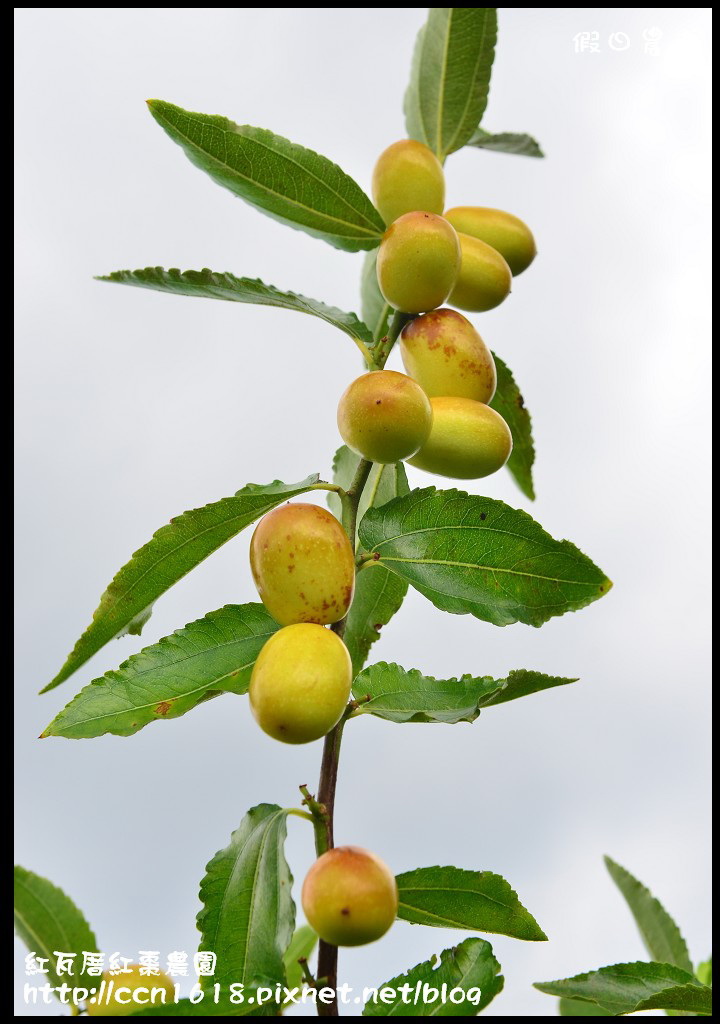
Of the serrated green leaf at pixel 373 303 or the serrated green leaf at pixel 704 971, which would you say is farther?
the serrated green leaf at pixel 704 971

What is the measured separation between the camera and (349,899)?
0.99 m

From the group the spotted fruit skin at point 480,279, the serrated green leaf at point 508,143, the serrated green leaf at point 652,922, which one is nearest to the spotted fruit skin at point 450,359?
the spotted fruit skin at point 480,279

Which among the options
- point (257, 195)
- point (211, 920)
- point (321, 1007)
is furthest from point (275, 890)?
point (257, 195)

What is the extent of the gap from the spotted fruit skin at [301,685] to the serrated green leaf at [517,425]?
0.69m

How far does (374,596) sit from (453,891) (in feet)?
1.44

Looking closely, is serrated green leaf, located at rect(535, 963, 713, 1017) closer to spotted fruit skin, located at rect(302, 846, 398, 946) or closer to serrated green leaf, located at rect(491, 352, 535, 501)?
spotted fruit skin, located at rect(302, 846, 398, 946)

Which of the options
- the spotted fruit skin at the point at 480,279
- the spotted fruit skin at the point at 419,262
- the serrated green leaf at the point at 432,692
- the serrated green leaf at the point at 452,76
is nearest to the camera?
the serrated green leaf at the point at 432,692

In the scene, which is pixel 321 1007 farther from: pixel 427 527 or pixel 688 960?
pixel 688 960

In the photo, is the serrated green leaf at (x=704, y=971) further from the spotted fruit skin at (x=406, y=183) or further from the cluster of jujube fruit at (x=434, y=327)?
the spotted fruit skin at (x=406, y=183)

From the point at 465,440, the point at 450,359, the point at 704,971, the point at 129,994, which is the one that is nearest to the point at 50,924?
the point at 129,994

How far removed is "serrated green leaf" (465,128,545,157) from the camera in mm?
1821

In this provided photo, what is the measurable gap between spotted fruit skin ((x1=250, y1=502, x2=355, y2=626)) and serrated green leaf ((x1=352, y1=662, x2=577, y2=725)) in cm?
16

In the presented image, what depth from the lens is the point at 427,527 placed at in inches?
51.7

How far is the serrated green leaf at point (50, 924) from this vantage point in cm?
106
